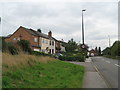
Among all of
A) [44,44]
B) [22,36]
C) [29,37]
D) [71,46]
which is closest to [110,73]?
[29,37]

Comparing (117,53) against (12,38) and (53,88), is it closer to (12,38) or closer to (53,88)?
(12,38)

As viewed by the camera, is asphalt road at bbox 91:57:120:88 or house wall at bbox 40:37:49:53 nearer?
asphalt road at bbox 91:57:120:88

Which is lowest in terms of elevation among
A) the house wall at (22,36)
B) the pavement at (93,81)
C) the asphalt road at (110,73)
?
the asphalt road at (110,73)

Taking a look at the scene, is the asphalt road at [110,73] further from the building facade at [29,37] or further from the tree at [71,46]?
Answer: the tree at [71,46]

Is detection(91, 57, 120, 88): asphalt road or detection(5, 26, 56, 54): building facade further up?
detection(5, 26, 56, 54): building facade

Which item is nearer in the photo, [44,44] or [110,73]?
[110,73]

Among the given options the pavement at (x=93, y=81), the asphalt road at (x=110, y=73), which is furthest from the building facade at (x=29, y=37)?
the pavement at (x=93, y=81)

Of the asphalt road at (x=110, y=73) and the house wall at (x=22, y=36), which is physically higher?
the house wall at (x=22, y=36)

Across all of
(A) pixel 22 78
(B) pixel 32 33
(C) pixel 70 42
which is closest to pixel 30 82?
(A) pixel 22 78

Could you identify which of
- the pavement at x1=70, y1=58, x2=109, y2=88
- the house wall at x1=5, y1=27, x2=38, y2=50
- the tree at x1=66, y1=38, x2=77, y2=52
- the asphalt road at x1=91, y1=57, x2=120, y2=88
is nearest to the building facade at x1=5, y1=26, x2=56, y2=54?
the house wall at x1=5, y1=27, x2=38, y2=50

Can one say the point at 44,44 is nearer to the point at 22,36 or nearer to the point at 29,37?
the point at 29,37

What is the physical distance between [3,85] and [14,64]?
2679 millimetres

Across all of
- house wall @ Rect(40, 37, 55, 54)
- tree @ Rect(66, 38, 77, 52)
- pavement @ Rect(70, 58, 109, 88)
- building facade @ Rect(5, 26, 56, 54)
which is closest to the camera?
pavement @ Rect(70, 58, 109, 88)

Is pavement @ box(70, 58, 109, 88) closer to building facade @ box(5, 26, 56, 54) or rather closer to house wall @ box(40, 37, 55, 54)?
building facade @ box(5, 26, 56, 54)
